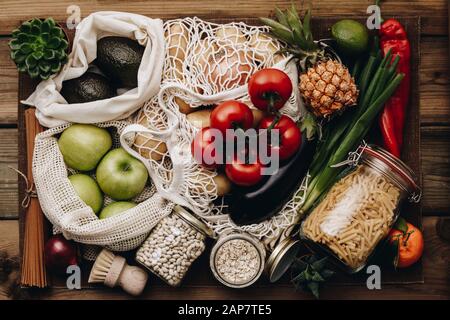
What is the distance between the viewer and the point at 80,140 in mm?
1148

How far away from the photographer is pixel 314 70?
111cm

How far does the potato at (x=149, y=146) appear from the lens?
45.1 inches

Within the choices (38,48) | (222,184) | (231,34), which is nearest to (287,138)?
(222,184)

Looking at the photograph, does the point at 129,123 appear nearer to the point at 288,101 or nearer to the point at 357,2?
the point at 288,101

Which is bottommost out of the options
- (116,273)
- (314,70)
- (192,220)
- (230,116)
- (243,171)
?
(116,273)

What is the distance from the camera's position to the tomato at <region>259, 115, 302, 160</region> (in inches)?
43.5

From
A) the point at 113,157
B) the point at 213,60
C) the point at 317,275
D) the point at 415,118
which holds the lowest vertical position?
the point at 317,275

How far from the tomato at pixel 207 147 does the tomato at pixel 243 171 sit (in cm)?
4

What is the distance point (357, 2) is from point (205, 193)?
0.61 metres

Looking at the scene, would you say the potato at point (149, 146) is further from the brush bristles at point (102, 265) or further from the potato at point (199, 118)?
the brush bristles at point (102, 265)

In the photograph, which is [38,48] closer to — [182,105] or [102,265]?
[182,105]

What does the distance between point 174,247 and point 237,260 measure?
14 centimetres

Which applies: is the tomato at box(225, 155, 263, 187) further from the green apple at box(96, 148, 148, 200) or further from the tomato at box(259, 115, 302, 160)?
the green apple at box(96, 148, 148, 200)

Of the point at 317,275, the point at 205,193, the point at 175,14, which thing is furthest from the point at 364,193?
the point at 175,14
